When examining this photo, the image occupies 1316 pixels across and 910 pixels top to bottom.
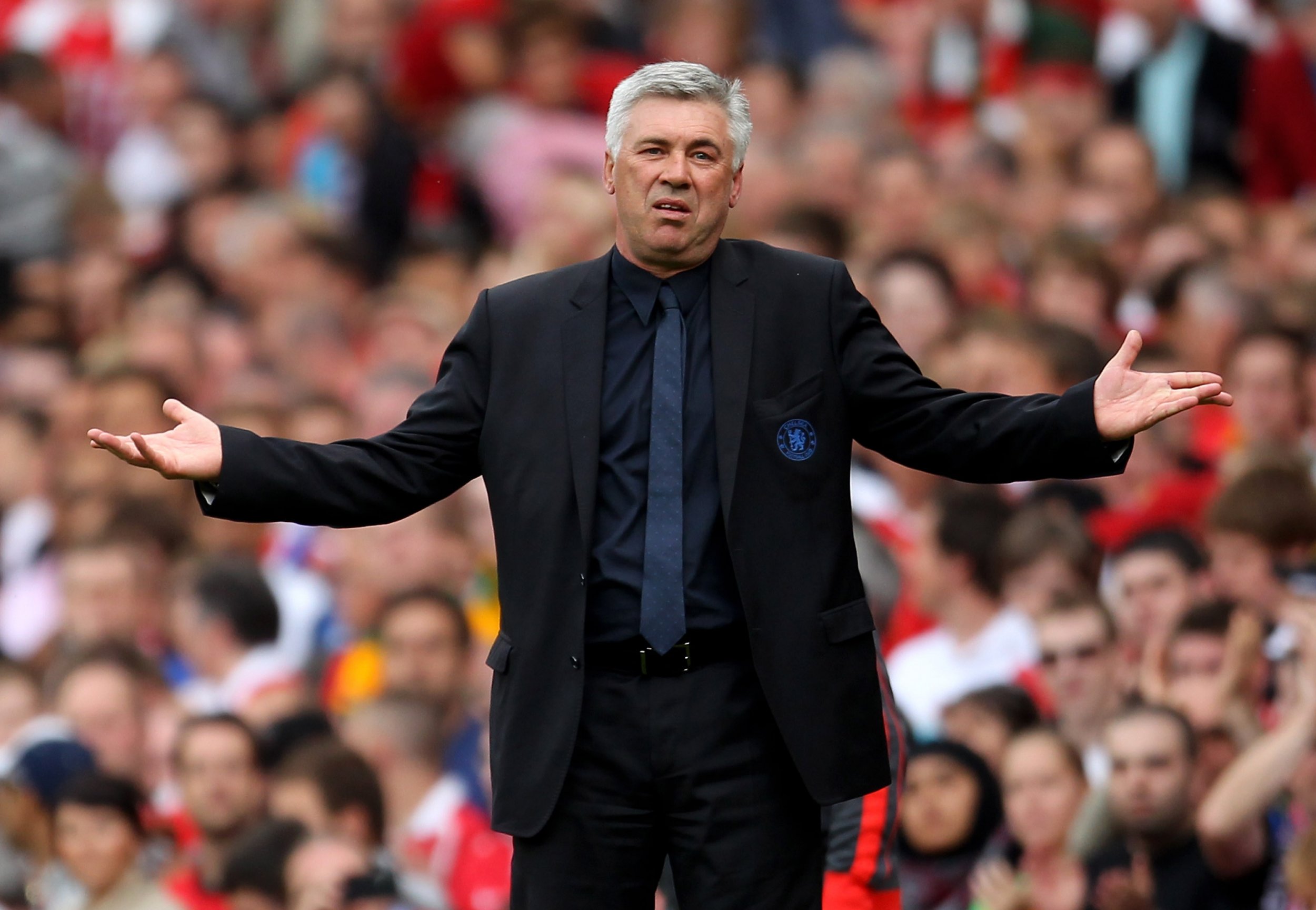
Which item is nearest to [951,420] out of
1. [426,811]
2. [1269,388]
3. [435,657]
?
[426,811]

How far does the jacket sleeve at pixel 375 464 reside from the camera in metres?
4.37

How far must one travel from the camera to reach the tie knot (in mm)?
4516

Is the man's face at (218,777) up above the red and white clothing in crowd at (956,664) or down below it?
below

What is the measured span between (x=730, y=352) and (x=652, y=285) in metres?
0.22

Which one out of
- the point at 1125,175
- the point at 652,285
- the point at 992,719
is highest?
the point at 1125,175

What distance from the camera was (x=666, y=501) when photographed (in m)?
4.36

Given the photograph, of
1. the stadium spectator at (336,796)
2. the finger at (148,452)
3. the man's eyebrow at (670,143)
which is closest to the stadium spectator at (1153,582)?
the stadium spectator at (336,796)

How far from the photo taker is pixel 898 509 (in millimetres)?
9297

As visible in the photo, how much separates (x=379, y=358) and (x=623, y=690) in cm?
722

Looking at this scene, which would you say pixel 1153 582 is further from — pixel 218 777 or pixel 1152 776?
pixel 218 777

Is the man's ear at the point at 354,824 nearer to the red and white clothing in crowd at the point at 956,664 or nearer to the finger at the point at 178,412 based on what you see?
the red and white clothing in crowd at the point at 956,664

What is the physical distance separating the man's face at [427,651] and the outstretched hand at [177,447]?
4.07m

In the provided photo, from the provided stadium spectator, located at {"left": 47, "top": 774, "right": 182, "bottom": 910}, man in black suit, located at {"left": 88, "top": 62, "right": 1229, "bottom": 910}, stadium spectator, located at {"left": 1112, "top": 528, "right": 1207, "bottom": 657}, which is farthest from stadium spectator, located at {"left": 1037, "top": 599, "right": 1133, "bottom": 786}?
man in black suit, located at {"left": 88, "top": 62, "right": 1229, "bottom": 910}

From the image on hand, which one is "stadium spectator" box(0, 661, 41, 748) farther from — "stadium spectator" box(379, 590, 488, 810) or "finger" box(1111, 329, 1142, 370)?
"finger" box(1111, 329, 1142, 370)
